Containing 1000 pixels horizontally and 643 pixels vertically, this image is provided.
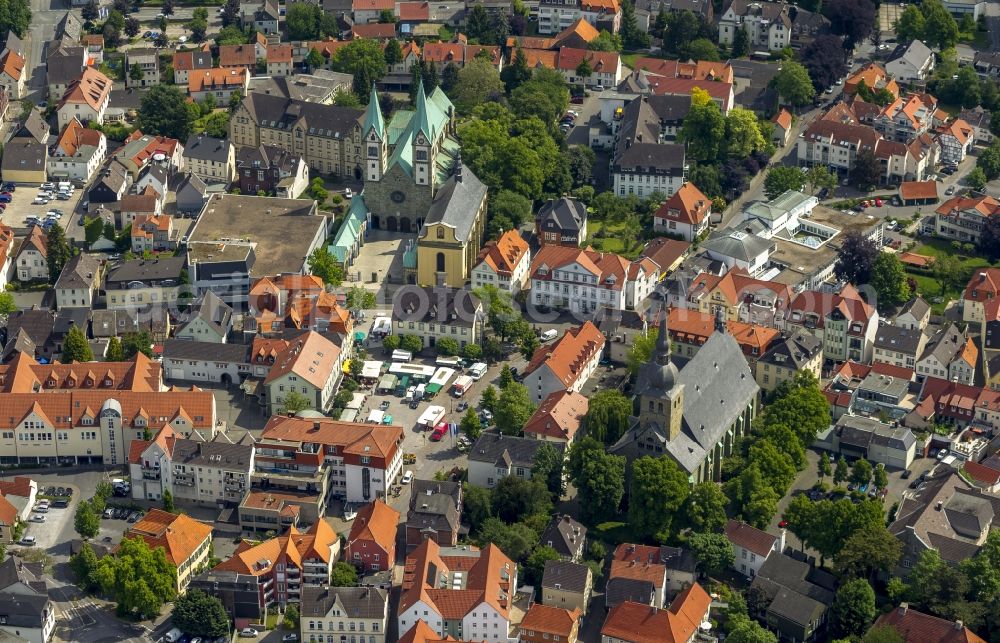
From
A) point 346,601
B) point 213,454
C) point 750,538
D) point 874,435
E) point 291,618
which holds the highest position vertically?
point 213,454

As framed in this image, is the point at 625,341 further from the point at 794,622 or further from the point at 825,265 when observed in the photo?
the point at 794,622

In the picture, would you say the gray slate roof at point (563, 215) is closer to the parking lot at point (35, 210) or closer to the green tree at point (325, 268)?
the green tree at point (325, 268)

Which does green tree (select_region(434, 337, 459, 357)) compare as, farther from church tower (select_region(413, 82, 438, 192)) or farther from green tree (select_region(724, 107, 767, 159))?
green tree (select_region(724, 107, 767, 159))

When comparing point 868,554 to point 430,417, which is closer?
point 868,554

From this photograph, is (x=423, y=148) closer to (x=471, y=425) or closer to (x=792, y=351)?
(x=471, y=425)

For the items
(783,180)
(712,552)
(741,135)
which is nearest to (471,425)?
(712,552)

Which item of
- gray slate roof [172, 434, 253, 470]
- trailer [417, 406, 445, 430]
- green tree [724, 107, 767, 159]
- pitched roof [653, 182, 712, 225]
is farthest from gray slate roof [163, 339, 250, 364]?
green tree [724, 107, 767, 159]
